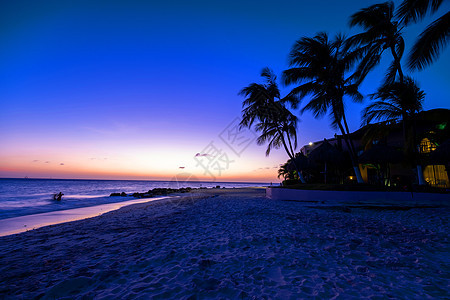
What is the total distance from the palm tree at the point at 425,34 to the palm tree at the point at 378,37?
2787mm

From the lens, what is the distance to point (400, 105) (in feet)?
36.4

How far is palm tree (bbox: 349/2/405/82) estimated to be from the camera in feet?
34.6

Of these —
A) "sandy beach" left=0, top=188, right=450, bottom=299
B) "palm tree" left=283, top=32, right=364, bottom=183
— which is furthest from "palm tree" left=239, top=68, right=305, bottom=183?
"sandy beach" left=0, top=188, right=450, bottom=299

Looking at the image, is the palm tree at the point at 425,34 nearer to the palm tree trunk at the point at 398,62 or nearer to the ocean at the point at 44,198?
the palm tree trunk at the point at 398,62

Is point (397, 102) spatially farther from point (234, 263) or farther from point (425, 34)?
point (234, 263)

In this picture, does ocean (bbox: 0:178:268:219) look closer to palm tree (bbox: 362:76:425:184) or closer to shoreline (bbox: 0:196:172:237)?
shoreline (bbox: 0:196:172:237)

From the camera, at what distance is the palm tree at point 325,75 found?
11.9 meters

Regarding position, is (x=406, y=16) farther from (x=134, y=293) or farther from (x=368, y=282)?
(x=134, y=293)

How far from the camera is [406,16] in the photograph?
26.6 ft

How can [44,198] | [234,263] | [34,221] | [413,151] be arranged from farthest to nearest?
[44,198] → [413,151] → [34,221] → [234,263]

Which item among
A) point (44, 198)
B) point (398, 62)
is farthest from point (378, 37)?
point (44, 198)

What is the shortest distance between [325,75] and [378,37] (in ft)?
10.7

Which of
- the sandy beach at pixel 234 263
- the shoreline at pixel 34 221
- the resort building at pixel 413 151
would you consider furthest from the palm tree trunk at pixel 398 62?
the shoreline at pixel 34 221

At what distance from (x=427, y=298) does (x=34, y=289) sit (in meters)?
4.53
